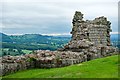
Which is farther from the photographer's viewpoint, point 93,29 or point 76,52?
A: point 93,29

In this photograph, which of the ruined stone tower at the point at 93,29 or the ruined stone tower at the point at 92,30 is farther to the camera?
the ruined stone tower at the point at 93,29

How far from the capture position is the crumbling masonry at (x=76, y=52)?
38688 mm

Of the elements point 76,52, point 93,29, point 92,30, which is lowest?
point 76,52

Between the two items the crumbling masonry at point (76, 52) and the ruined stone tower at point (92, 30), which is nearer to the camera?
the crumbling masonry at point (76, 52)

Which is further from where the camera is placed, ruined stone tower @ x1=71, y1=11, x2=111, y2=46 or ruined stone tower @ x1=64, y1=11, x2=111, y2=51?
ruined stone tower @ x1=71, y1=11, x2=111, y2=46

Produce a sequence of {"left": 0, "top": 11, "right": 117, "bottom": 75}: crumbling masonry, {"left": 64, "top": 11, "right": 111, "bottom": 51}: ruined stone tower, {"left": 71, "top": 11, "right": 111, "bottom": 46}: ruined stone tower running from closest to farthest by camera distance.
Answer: {"left": 0, "top": 11, "right": 117, "bottom": 75}: crumbling masonry → {"left": 64, "top": 11, "right": 111, "bottom": 51}: ruined stone tower → {"left": 71, "top": 11, "right": 111, "bottom": 46}: ruined stone tower

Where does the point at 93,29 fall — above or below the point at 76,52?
above

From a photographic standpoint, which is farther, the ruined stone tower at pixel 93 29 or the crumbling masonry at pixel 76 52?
the ruined stone tower at pixel 93 29

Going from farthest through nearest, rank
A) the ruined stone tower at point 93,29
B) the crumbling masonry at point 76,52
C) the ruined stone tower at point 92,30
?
1. the ruined stone tower at point 93,29
2. the ruined stone tower at point 92,30
3. the crumbling masonry at point 76,52

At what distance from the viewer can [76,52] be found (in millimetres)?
46250

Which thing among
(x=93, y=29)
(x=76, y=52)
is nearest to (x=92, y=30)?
(x=93, y=29)

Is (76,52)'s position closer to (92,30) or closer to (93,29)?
(92,30)

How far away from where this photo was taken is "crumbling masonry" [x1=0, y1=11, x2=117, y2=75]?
127 ft

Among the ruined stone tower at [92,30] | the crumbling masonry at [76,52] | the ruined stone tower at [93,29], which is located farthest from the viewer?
the ruined stone tower at [93,29]
